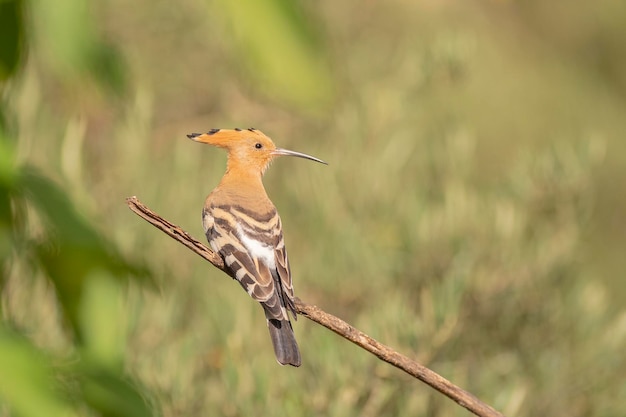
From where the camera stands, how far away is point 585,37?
23.9ft

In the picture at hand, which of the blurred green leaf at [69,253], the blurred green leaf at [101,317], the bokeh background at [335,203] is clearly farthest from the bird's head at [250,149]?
the blurred green leaf at [69,253]

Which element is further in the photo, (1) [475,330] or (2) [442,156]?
(2) [442,156]

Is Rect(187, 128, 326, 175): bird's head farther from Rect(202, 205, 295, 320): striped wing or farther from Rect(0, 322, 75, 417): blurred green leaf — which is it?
Rect(0, 322, 75, 417): blurred green leaf

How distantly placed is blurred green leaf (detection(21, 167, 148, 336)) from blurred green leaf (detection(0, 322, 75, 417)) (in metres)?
0.06

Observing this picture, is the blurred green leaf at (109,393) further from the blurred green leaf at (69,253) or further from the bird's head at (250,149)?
the bird's head at (250,149)

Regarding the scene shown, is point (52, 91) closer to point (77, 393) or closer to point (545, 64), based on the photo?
point (545, 64)

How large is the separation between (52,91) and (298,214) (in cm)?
201

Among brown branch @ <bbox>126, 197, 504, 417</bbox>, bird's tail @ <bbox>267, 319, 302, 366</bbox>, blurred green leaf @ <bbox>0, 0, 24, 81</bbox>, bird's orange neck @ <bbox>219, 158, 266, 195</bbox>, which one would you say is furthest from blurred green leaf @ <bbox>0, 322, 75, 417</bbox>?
bird's orange neck @ <bbox>219, 158, 266, 195</bbox>

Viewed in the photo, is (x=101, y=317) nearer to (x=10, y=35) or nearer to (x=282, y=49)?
(x=10, y=35)

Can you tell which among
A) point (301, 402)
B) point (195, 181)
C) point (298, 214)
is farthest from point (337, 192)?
point (301, 402)

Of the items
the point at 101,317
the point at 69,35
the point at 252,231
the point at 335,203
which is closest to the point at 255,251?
the point at 252,231

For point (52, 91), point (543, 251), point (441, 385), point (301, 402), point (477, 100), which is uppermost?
point (477, 100)

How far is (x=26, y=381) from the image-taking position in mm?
953

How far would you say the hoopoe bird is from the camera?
2.23m
